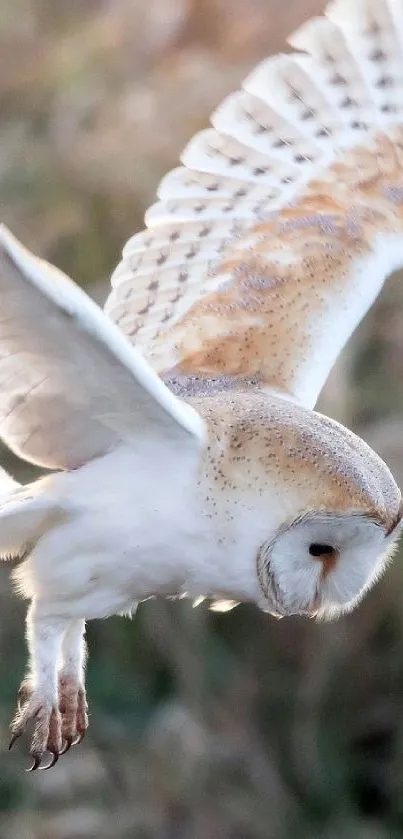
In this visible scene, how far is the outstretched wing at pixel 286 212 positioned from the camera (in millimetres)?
1291

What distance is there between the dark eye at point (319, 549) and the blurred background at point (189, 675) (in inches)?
49.9

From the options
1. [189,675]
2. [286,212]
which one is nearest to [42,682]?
[286,212]

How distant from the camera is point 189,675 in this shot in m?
2.35

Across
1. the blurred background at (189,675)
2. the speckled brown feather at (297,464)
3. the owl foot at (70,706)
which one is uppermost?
the speckled brown feather at (297,464)

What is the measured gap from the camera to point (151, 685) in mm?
2430

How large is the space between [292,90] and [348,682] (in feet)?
5.02

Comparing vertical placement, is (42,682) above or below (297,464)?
below

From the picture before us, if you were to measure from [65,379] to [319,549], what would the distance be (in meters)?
0.26

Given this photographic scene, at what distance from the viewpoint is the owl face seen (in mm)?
935

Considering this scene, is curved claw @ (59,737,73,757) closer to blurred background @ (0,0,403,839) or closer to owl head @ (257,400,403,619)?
owl head @ (257,400,403,619)

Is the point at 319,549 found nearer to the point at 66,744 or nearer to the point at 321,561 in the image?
the point at 321,561

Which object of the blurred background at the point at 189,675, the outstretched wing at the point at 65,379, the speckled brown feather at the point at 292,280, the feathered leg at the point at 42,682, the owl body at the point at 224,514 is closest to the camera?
the outstretched wing at the point at 65,379

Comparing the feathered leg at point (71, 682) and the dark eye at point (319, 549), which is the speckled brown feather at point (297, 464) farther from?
the feathered leg at point (71, 682)

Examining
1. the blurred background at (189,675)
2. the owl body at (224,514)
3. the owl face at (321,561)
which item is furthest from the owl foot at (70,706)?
the blurred background at (189,675)
